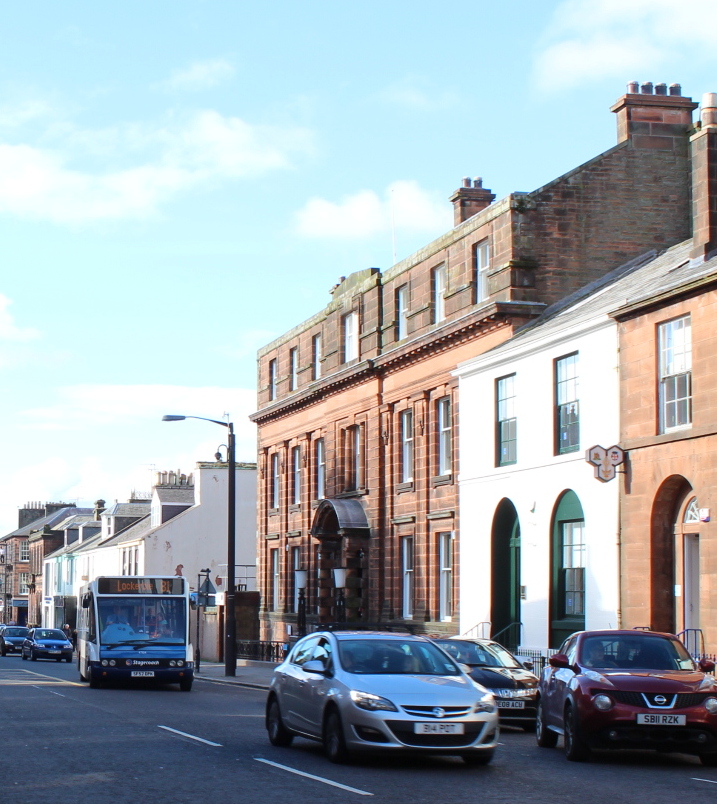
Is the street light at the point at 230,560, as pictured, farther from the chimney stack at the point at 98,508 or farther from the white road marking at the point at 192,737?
the chimney stack at the point at 98,508

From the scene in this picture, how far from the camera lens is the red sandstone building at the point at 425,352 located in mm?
32781

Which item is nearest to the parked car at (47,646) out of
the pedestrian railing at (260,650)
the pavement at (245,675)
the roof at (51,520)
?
the pedestrian railing at (260,650)

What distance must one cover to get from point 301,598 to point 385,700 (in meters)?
29.5

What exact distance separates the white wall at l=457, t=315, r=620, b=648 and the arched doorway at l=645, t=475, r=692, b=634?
1270mm

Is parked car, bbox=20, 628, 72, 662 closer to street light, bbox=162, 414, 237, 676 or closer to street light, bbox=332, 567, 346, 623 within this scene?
street light, bbox=332, 567, 346, 623

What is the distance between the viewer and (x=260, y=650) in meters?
47.2

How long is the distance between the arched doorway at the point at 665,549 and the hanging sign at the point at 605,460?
1370 mm

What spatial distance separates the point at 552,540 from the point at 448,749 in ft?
51.6

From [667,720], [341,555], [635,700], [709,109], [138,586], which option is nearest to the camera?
[667,720]

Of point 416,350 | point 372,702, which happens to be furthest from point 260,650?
point 372,702

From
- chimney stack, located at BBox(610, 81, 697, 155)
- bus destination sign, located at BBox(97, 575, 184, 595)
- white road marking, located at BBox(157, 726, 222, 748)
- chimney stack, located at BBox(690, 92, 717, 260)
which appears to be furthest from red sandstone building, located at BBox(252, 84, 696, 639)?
white road marking, located at BBox(157, 726, 222, 748)

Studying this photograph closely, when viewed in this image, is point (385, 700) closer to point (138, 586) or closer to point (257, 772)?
point (257, 772)

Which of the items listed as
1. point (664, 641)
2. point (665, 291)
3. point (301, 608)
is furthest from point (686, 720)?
point (301, 608)

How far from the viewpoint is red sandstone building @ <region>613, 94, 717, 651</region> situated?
75.6 feet
